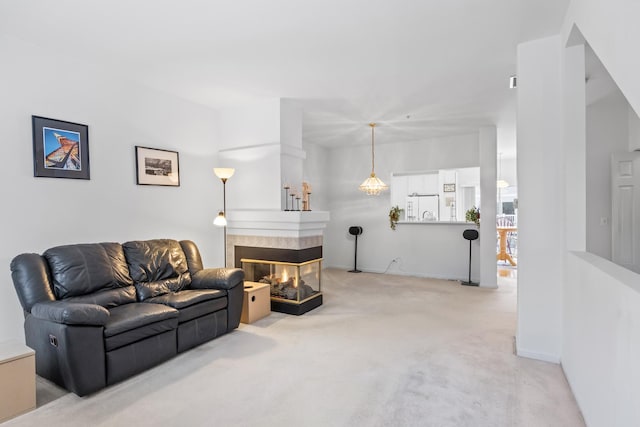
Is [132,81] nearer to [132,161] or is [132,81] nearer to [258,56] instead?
[132,161]

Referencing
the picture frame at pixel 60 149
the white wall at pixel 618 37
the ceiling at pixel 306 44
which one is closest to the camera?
the white wall at pixel 618 37

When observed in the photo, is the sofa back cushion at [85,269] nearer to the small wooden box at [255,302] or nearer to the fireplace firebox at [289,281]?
the small wooden box at [255,302]

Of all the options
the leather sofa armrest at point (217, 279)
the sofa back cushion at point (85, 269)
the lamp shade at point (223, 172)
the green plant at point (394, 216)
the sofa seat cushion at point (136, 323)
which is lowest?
the sofa seat cushion at point (136, 323)

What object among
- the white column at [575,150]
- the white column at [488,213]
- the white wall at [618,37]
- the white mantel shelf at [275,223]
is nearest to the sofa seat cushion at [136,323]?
the white mantel shelf at [275,223]

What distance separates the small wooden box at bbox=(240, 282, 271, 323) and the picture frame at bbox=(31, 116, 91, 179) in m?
2.07

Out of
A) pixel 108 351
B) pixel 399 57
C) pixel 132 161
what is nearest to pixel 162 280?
pixel 108 351

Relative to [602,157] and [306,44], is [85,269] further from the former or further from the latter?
[602,157]

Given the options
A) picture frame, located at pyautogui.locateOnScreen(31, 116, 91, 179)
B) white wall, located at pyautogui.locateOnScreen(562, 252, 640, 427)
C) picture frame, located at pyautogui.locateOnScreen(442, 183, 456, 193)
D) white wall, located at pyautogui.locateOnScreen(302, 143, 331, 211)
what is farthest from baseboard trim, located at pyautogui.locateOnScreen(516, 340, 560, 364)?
picture frame, located at pyautogui.locateOnScreen(442, 183, 456, 193)

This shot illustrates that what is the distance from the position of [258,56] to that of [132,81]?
5.32 ft

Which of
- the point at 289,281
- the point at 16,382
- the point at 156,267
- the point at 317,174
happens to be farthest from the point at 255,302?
the point at 317,174

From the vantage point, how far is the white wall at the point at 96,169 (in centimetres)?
292

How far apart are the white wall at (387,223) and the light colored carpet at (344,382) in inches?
99.9

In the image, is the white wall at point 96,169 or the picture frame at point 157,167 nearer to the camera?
the white wall at point 96,169

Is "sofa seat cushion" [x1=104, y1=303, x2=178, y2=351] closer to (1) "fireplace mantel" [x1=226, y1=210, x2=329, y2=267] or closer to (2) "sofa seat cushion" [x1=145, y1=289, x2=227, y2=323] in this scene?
(2) "sofa seat cushion" [x1=145, y1=289, x2=227, y2=323]
